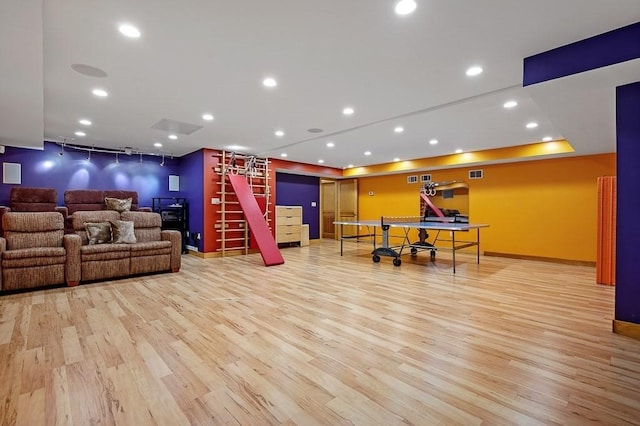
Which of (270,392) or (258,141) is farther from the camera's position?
(258,141)

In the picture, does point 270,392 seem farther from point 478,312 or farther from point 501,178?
point 501,178

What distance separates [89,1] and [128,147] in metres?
5.71

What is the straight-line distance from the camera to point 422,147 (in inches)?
257

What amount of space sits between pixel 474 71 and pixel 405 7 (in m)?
1.40

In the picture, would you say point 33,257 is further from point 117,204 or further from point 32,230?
point 117,204

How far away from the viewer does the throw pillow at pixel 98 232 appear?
4.67m

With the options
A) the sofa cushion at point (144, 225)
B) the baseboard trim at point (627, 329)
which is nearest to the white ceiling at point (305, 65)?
the sofa cushion at point (144, 225)

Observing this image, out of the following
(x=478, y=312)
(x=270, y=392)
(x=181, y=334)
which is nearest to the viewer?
(x=270, y=392)

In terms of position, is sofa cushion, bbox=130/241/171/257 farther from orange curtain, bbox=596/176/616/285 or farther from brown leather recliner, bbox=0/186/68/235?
orange curtain, bbox=596/176/616/285

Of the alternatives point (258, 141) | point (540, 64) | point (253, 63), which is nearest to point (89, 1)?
point (253, 63)

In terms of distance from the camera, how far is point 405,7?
6.77ft

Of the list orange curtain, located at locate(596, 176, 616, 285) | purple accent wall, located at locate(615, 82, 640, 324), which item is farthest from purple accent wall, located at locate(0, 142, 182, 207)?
orange curtain, located at locate(596, 176, 616, 285)

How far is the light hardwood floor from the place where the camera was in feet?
5.18

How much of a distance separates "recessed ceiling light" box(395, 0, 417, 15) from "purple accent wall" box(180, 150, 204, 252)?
5.82 m
